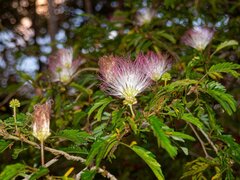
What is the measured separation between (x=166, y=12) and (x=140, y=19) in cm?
38

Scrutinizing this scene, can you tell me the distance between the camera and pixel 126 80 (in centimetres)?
165

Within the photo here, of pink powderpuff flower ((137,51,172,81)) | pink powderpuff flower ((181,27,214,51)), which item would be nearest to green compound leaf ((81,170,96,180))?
pink powderpuff flower ((137,51,172,81))

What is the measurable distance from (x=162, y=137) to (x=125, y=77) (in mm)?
415

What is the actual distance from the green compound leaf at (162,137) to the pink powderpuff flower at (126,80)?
24 centimetres

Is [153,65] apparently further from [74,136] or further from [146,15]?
[146,15]

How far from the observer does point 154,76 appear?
6.20ft

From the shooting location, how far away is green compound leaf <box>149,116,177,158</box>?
129cm

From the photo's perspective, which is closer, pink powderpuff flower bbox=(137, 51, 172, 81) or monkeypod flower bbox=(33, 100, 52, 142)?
monkeypod flower bbox=(33, 100, 52, 142)

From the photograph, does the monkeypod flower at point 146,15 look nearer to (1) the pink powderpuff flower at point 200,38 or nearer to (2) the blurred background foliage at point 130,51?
(2) the blurred background foliage at point 130,51

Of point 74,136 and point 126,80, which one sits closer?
point 74,136

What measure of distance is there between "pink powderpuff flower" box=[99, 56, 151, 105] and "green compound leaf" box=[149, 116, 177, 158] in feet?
0.79

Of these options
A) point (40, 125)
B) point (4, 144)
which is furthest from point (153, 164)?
point (4, 144)

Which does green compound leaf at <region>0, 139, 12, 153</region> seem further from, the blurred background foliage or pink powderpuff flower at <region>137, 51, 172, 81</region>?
pink powderpuff flower at <region>137, 51, 172, 81</region>

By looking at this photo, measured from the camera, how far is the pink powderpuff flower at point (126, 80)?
5.43 feet
